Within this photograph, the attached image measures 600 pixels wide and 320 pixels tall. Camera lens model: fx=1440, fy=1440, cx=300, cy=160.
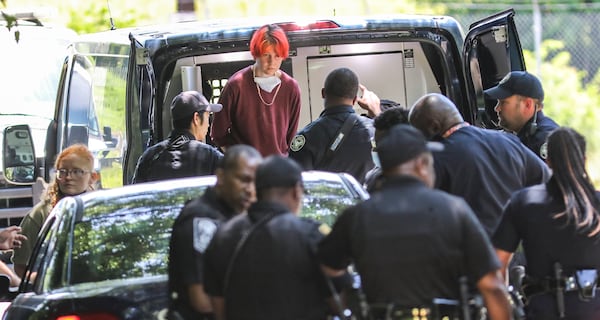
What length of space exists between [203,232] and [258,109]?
11.4 ft

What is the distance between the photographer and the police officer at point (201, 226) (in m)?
6.14

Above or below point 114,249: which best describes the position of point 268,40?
above

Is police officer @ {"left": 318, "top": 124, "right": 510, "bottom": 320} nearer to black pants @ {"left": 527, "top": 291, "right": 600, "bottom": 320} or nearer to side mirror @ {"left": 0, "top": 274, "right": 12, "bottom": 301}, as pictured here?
black pants @ {"left": 527, "top": 291, "right": 600, "bottom": 320}

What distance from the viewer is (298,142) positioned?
9.05 meters

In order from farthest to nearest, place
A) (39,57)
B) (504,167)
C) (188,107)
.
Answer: (39,57) < (188,107) < (504,167)

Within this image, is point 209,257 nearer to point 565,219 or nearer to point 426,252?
point 426,252

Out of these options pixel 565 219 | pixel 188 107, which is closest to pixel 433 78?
pixel 188 107

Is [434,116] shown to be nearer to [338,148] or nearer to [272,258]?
[338,148]

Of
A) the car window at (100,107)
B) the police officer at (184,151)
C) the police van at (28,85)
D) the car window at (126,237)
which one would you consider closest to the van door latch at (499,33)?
the police officer at (184,151)

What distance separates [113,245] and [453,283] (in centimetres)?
195

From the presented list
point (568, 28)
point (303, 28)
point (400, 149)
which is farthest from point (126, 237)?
point (568, 28)

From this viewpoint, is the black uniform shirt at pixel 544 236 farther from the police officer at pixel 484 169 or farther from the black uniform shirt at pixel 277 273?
the black uniform shirt at pixel 277 273

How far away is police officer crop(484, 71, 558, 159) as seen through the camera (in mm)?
8867

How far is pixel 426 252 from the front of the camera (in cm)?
570
